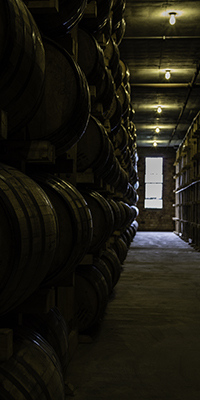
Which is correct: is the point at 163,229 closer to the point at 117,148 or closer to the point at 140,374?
the point at 117,148

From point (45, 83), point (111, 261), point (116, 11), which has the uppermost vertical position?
point (116, 11)

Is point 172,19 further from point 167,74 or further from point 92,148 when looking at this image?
point 92,148

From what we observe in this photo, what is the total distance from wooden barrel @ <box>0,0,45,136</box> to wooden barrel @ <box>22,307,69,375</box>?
1084 millimetres

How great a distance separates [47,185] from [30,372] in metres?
1.03

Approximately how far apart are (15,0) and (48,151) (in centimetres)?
78

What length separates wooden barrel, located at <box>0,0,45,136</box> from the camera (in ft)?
5.22

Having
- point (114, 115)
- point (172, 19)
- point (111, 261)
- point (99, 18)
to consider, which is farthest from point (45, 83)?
point (172, 19)

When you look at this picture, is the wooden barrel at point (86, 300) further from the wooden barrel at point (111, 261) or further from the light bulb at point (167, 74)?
the light bulb at point (167, 74)

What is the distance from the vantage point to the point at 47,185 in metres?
2.38

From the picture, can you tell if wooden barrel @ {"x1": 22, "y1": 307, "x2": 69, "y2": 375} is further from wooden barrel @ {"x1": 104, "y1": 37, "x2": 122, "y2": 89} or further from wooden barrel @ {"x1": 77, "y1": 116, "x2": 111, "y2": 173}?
wooden barrel @ {"x1": 104, "y1": 37, "x2": 122, "y2": 89}

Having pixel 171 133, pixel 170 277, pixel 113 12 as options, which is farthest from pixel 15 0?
pixel 171 133

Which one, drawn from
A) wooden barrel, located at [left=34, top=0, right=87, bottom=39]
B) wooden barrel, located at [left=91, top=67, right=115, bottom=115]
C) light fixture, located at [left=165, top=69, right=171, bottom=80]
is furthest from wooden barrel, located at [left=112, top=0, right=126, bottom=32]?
light fixture, located at [left=165, top=69, right=171, bottom=80]

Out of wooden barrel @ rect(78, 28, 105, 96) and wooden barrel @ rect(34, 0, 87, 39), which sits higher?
wooden barrel @ rect(78, 28, 105, 96)

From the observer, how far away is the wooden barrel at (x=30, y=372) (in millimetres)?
1618
